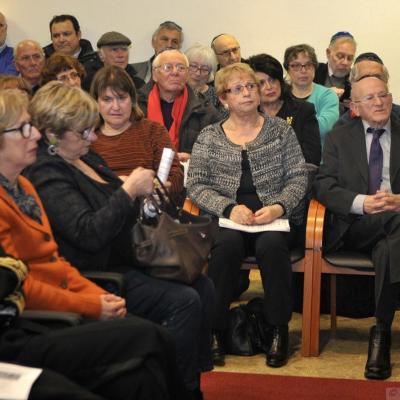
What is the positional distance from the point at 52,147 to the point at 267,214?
1327 mm

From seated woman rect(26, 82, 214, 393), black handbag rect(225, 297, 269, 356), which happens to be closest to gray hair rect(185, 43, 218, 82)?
black handbag rect(225, 297, 269, 356)

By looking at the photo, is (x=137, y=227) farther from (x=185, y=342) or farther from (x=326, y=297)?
(x=326, y=297)

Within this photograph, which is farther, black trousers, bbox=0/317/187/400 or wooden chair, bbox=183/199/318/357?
wooden chair, bbox=183/199/318/357

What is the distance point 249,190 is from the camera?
14.1 feet

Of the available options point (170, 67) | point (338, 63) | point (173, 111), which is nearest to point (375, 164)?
point (173, 111)

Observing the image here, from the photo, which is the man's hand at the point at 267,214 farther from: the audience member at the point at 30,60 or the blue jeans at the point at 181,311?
the audience member at the point at 30,60

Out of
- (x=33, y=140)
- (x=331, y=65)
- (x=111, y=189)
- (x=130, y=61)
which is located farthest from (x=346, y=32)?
(x=33, y=140)

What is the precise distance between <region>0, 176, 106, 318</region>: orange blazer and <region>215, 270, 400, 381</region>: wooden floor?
1.28 metres

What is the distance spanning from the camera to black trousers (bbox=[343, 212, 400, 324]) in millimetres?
3930

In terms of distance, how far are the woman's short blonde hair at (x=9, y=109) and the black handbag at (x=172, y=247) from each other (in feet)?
1.94

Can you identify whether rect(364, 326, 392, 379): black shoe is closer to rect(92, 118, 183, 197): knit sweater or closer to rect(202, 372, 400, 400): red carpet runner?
rect(202, 372, 400, 400): red carpet runner

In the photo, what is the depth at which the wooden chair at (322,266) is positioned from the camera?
4055 millimetres

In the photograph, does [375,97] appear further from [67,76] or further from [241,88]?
[67,76]

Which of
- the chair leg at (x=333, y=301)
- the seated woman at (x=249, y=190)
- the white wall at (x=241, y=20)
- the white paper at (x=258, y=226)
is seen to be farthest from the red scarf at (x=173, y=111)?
the white wall at (x=241, y=20)
